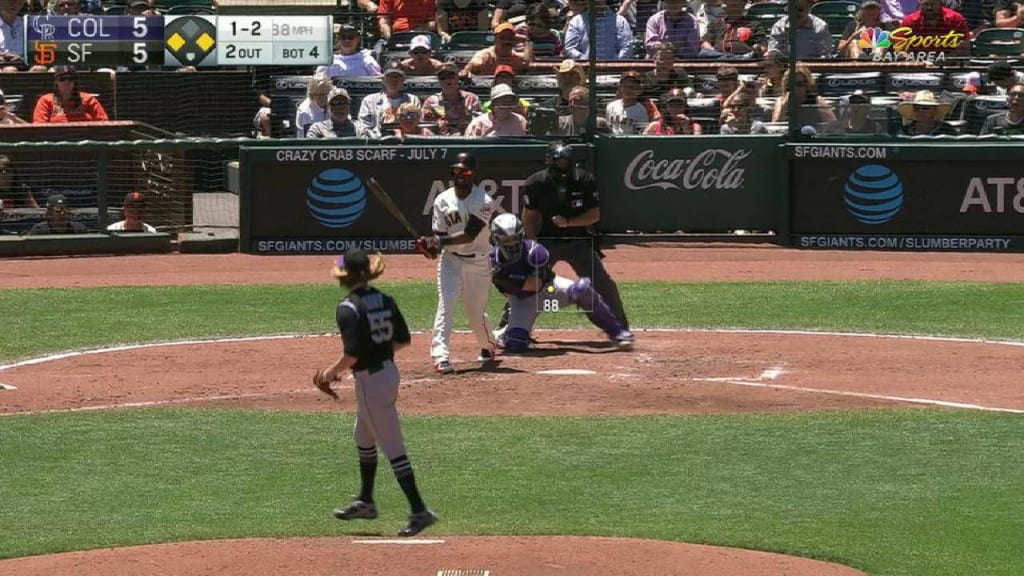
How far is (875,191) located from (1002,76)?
2.08 meters

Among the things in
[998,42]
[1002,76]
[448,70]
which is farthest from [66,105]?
[998,42]

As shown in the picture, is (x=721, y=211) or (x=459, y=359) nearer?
(x=459, y=359)

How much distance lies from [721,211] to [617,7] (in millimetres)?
3225

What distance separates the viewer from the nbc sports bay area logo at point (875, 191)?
21.3 meters

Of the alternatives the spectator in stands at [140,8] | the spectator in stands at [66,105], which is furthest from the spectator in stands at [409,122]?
the spectator in stands at [140,8]

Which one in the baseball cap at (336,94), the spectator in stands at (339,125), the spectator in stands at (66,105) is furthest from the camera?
the spectator in stands at (66,105)

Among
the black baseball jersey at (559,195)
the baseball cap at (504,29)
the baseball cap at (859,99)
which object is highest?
the baseball cap at (504,29)

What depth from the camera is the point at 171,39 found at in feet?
72.3

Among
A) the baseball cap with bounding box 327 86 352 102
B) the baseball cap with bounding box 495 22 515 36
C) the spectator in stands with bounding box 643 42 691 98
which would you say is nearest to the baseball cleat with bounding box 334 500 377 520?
the baseball cap with bounding box 327 86 352 102

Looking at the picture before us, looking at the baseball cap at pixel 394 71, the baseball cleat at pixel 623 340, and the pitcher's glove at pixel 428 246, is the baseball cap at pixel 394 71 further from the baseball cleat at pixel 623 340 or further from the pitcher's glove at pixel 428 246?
the pitcher's glove at pixel 428 246

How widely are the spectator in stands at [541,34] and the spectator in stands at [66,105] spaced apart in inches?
223

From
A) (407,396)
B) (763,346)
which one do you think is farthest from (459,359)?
(763,346)

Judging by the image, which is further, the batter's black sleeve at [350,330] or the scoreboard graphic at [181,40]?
the scoreboard graphic at [181,40]

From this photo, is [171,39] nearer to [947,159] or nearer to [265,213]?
[265,213]
